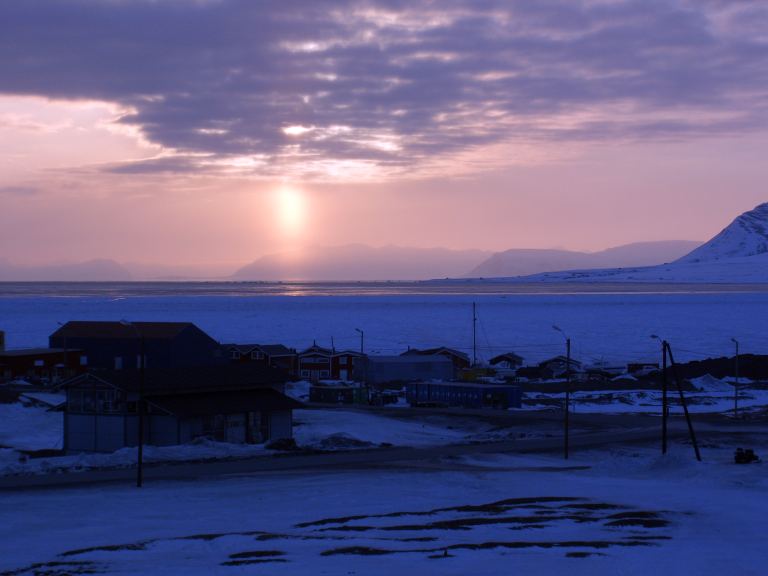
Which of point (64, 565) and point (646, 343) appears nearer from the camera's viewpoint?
point (64, 565)

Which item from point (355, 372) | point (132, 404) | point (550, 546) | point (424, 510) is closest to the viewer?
point (550, 546)

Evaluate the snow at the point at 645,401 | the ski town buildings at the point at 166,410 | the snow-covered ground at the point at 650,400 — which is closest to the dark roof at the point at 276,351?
the snow-covered ground at the point at 650,400

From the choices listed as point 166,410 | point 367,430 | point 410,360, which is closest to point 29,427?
point 166,410

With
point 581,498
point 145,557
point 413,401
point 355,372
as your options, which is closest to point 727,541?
point 581,498

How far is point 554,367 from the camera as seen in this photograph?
89.9 meters

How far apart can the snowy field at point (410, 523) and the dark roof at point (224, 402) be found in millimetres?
9522

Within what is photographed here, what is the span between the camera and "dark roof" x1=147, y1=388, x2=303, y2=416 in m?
45.3

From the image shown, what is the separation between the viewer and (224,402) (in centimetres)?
4719

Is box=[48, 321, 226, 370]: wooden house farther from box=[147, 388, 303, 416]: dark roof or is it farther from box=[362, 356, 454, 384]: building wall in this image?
box=[147, 388, 303, 416]: dark roof

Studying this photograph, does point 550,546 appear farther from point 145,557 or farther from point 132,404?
point 132,404

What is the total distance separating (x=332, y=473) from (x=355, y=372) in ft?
157

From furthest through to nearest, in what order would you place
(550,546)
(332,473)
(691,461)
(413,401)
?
(413,401) < (691,461) < (332,473) < (550,546)

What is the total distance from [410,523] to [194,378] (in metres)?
21.6

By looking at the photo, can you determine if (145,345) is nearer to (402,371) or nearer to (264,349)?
(264,349)
